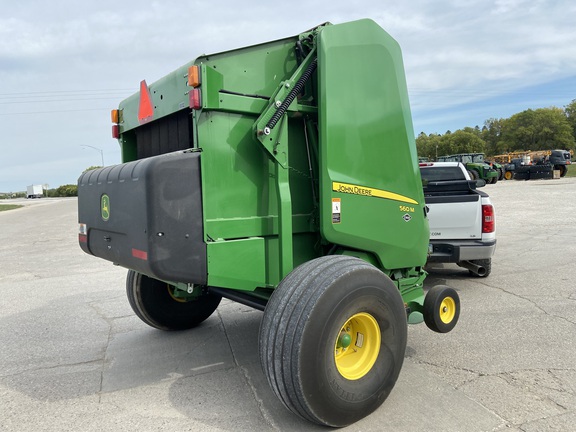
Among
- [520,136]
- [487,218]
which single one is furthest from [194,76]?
[520,136]

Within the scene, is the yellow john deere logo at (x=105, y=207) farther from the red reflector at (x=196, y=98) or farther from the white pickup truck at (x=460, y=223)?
the white pickup truck at (x=460, y=223)

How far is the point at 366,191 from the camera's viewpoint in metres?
3.40

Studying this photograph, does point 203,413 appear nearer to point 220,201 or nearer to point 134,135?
point 220,201

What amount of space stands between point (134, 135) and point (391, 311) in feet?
8.62

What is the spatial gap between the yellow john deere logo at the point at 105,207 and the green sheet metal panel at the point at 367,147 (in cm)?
151

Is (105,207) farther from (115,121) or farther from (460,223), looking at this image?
(460,223)

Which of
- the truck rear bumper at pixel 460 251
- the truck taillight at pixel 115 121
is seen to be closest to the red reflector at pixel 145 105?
the truck taillight at pixel 115 121

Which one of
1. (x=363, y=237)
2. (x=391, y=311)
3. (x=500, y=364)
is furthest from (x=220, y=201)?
(x=500, y=364)

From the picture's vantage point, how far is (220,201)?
9.87 ft

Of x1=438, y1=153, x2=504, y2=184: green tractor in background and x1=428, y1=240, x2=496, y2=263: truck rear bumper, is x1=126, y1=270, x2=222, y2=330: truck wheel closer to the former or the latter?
x1=428, y1=240, x2=496, y2=263: truck rear bumper

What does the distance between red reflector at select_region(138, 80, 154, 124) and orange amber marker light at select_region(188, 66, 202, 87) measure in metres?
0.76

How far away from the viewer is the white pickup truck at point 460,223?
20.7 feet

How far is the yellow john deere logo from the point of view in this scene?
328 centimetres

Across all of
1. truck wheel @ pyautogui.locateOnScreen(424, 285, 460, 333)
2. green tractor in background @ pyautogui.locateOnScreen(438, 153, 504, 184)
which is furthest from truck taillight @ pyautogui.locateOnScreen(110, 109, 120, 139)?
green tractor in background @ pyautogui.locateOnScreen(438, 153, 504, 184)
